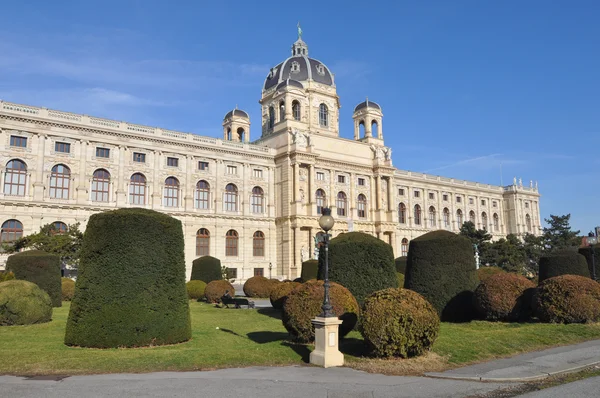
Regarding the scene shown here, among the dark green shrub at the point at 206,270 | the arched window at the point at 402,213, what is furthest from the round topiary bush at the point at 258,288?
the arched window at the point at 402,213

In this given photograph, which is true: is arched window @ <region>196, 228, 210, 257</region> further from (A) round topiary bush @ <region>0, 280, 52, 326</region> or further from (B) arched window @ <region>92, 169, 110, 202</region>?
(A) round topiary bush @ <region>0, 280, 52, 326</region>

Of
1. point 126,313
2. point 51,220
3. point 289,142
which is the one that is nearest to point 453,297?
point 126,313

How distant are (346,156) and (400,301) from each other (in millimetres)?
51032

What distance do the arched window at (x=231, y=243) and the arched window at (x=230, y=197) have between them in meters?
2.64

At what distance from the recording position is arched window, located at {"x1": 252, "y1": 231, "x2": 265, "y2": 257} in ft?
182

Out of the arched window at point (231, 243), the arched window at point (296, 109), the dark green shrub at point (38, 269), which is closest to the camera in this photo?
the dark green shrub at point (38, 269)

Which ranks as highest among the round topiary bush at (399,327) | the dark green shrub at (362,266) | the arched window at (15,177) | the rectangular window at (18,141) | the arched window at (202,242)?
the rectangular window at (18,141)

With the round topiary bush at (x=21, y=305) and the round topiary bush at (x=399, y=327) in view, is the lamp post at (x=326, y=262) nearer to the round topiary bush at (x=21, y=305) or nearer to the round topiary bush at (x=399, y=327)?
the round topiary bush at (x=399, y=327)

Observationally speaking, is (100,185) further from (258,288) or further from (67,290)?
(258,288)

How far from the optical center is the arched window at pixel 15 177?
4109cm

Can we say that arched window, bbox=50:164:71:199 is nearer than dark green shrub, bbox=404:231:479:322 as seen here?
No

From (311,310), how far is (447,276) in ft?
22.3

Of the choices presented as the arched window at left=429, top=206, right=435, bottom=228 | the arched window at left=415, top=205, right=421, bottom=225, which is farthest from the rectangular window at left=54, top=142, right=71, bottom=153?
the arched window at left=429, top=206, right=435, bottom=228

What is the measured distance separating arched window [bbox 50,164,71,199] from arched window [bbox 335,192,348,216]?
31.2m
